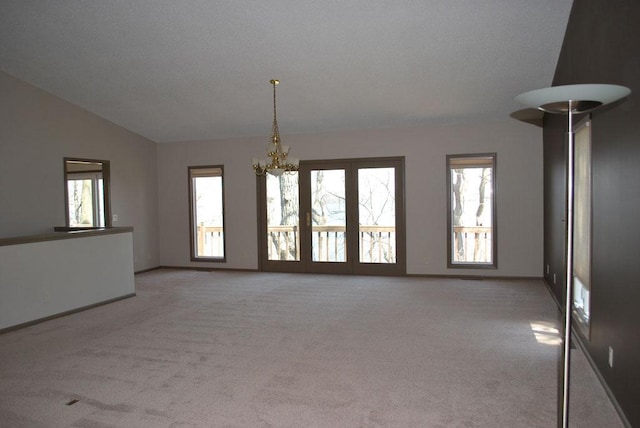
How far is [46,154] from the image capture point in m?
6.73

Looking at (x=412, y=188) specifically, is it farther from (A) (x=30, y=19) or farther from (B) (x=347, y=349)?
(A) (x=30, y=19)

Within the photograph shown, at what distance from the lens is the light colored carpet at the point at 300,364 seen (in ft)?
9.80

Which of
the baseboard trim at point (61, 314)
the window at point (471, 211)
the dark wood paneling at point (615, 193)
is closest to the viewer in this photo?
the dark wood paneling at point (615, 193)

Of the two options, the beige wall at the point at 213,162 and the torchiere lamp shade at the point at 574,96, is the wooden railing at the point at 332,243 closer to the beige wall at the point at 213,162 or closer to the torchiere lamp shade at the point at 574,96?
the beige wall at the point at 213,162

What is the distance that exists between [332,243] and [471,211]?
246cm

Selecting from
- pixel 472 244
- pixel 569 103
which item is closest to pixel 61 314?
pixel 569 103

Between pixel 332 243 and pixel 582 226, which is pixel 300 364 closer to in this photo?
pixel 582 226

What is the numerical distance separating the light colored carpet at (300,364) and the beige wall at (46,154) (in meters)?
1.89

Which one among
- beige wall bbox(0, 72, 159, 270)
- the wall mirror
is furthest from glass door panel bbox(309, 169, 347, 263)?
the wall mirror

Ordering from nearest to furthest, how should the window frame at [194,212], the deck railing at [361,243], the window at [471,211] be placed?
the window at [471,211] < the deck railing at [361,243] < the window frame at [194,212]

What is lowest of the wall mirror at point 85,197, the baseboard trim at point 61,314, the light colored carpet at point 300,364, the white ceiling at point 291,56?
the light colored carpet at point 300,364

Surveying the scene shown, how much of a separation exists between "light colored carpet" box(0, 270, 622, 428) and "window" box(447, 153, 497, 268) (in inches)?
49.6

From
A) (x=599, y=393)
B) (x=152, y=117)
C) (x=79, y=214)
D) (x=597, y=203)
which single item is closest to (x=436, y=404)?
(x=599, y=393)

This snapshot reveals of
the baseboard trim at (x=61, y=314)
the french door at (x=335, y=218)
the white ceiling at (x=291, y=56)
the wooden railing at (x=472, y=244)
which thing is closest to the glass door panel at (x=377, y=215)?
the french door at (x=335, y=218)
